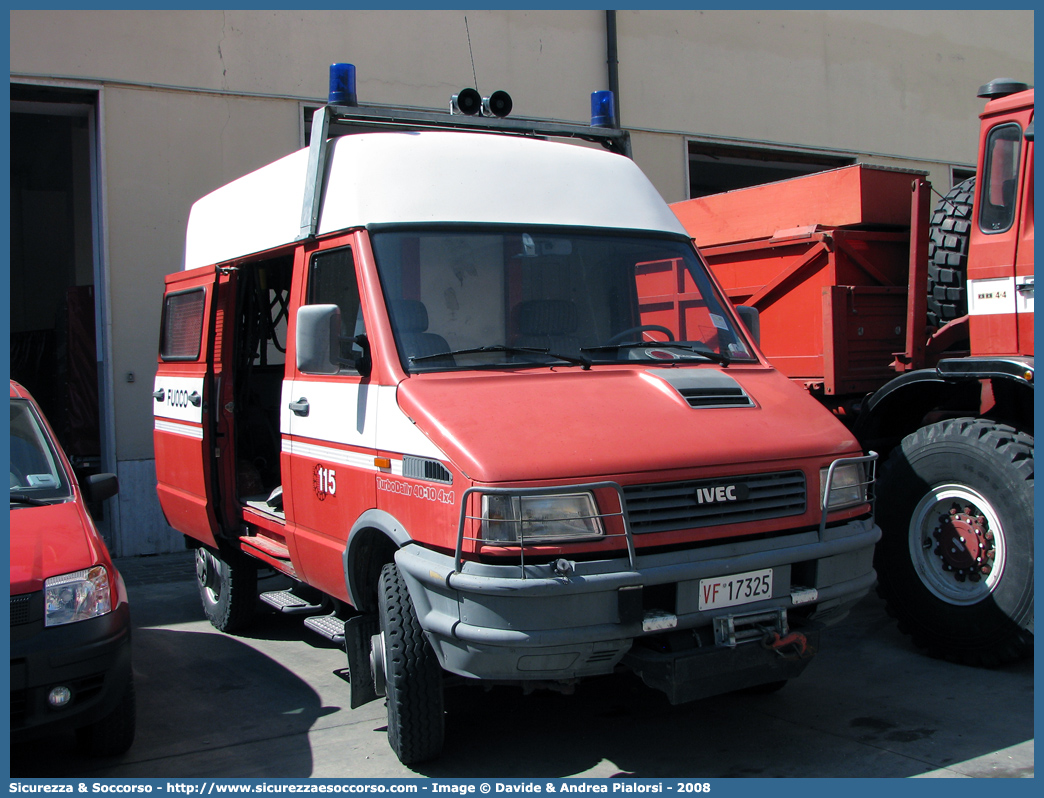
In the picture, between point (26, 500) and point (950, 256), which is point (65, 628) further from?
point (950, 256)

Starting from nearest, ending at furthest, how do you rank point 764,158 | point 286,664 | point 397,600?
point 397,600 → point 286,664 → point 764,158

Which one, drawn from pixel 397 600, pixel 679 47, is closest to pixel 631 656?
pixel 397 600

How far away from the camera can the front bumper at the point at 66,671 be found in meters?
3.87

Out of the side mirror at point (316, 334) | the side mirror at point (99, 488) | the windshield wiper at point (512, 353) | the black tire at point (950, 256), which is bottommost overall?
the side mirror at point (99, 488)

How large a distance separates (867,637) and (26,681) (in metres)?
4.69

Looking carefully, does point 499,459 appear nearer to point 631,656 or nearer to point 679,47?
point 631,656

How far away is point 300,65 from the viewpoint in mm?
9969

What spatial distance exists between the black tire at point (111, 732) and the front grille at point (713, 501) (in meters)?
2.49

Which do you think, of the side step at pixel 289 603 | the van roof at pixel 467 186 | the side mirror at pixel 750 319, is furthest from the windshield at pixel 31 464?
the side mirror at pixel 750 319

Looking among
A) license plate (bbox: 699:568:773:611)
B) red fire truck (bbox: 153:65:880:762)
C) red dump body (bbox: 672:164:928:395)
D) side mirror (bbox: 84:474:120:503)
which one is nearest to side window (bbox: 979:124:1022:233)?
red dump body (bbox: 672:164:928:395)

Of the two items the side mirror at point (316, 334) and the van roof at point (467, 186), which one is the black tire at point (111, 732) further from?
the van roof at point (467, 186)

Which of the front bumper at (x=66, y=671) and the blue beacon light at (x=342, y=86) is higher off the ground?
the blue beacon light at (x=342, y=86)

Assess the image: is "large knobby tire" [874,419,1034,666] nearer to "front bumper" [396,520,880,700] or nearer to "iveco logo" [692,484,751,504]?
"front bumper" [396,520,880,700]

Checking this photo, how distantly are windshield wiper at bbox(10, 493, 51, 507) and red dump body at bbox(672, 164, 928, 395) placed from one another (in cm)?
467
